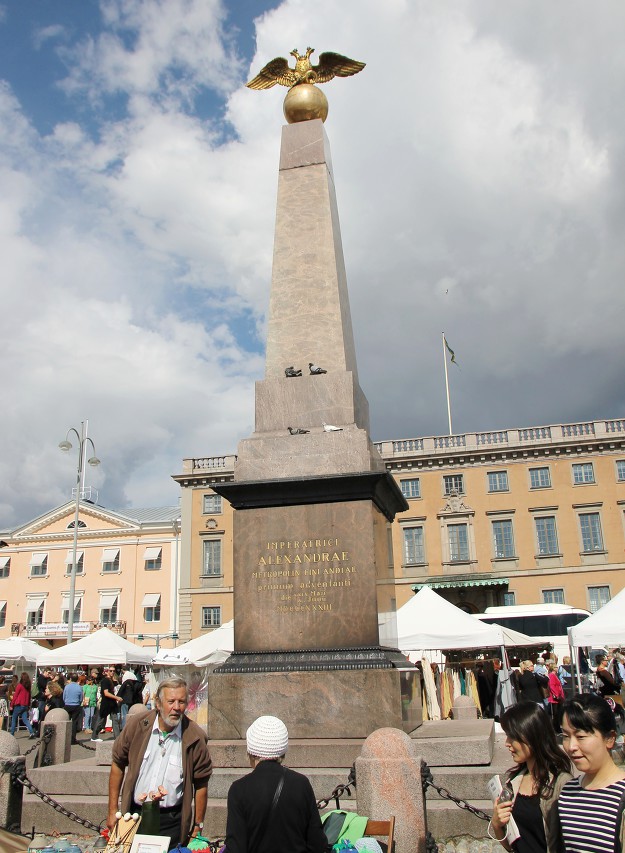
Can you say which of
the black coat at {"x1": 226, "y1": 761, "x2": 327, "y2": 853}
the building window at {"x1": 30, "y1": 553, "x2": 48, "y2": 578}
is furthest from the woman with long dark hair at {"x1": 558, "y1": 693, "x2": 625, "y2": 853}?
the building window at {"x1": 30, "y1": 553, "x2": 48, "y2": 578}

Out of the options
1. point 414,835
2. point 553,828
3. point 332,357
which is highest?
point 332,357

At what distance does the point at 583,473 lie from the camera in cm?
4597

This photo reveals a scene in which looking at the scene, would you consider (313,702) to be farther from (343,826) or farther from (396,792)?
(343,826)

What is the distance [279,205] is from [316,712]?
662 cm

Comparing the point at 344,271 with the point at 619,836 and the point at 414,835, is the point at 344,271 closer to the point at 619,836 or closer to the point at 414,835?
the point at 414,835

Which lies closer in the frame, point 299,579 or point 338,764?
point 338,764

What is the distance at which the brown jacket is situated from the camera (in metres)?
4.36

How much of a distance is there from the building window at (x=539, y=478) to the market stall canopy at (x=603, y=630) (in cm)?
3029

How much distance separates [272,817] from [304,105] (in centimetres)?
1009

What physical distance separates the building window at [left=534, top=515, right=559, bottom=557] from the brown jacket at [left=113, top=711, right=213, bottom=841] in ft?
143

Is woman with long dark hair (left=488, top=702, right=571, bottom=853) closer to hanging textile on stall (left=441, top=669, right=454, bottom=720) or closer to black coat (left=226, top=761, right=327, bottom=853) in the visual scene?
black coat (left=226, top=761, right=327, bottom=853)

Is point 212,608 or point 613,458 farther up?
point 613,458

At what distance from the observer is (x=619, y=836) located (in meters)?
2.98

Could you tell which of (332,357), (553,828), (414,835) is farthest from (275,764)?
(332,357)
